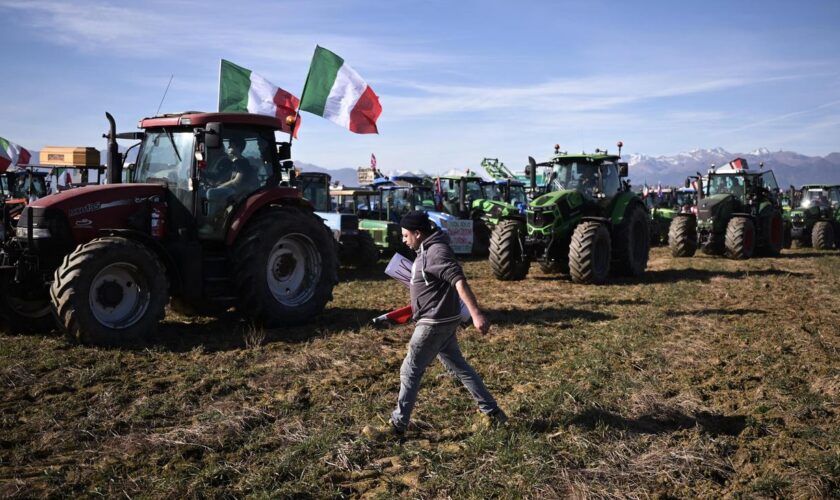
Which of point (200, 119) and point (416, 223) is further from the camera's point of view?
point (200, 119)

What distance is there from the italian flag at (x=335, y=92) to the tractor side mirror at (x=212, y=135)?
3.82 m

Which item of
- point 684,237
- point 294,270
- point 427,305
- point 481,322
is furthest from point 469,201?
point 481,322

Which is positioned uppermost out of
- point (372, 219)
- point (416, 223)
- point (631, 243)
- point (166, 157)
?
point (166, 157)

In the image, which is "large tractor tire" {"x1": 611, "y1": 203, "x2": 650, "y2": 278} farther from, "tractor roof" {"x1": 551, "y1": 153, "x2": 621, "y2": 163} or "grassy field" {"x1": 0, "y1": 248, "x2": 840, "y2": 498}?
"grassy field" {"x1": 0, "y1": 248, "x2": 840, "y2": 498}

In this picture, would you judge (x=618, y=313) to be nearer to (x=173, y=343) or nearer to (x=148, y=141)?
(x=173, y=343)

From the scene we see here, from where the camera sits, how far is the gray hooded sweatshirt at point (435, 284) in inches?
177

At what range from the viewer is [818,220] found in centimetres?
2081

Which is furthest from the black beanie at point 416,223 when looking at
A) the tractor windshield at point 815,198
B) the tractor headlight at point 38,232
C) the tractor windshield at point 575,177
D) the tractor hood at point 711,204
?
the tractor windshield at point 815,198

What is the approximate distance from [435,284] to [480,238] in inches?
505

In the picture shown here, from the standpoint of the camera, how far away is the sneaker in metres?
4.56

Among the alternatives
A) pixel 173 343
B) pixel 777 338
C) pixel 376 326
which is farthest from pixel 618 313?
pixel 173 343

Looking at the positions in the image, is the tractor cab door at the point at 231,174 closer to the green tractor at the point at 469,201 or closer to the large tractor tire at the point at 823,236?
the green tractor at the point at 469,201

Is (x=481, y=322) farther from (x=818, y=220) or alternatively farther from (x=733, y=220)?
(x=818, y=220)

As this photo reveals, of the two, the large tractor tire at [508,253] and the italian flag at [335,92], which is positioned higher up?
the italian flag at [335,92]
